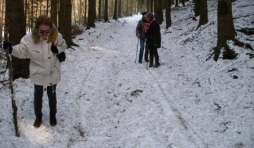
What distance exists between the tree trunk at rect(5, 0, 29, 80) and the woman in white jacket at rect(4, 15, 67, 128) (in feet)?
8.92

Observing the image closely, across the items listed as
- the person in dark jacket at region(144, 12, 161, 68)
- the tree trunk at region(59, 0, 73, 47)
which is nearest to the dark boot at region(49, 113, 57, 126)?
the person in dark jacket at region(144, 12, 161, 68)

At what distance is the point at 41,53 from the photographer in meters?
6.07

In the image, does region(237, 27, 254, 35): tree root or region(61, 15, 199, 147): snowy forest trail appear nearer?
region(61, 15, 199, 147): snowy forest trail

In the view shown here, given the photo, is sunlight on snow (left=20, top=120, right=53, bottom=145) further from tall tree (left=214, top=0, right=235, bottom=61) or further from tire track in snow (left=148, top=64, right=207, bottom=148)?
tall tree (left=214, top=0, right=235, bottom=61)

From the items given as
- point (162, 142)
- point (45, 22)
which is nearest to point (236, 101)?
point (162, 142)

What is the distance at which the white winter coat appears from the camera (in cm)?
598

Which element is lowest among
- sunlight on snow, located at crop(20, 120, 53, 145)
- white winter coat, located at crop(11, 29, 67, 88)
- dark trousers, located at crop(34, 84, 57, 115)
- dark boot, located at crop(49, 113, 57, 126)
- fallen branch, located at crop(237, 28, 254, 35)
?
sunlight on snow, located at crop(20, 120, 53, 145)

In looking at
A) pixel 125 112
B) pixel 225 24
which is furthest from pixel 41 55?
pixel 225 24

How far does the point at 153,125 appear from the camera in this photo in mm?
6785

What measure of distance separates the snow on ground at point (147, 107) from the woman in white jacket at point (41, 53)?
0.80 metres

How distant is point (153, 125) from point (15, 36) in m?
4.78

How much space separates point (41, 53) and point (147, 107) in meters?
3.23

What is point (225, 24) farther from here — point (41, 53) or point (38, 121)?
point (38, 121)

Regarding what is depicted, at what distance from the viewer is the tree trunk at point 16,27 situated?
331 inches
